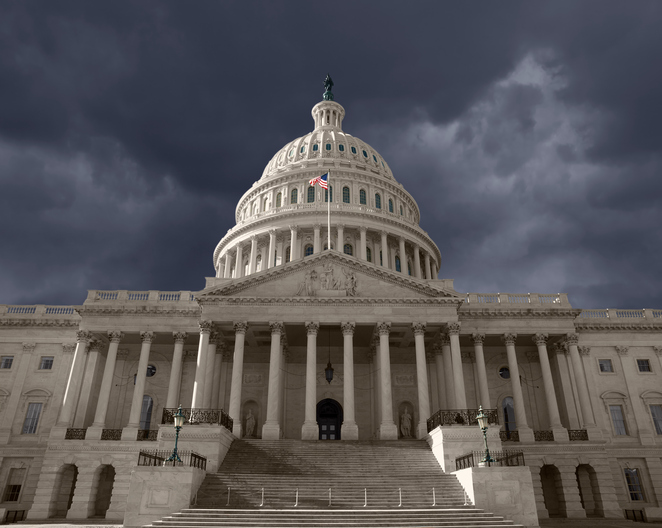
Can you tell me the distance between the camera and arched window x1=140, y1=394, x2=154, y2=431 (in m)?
42.8

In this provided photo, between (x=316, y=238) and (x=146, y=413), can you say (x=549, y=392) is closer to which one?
(x=316, y=238)

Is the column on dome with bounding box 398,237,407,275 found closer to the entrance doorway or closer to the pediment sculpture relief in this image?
the entrance doorway

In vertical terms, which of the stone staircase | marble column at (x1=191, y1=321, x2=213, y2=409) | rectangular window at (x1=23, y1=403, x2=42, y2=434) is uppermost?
marble column at (x1=191, y1=321, x2=213, y2=409)

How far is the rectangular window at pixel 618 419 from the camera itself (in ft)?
139

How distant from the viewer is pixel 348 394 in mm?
36750

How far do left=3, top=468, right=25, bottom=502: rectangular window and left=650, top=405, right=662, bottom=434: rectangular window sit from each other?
166 ft

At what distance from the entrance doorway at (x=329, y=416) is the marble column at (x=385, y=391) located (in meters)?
9.03

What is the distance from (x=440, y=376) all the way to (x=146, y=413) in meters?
24.6

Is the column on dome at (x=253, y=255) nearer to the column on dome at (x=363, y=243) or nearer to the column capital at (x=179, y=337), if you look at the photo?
the column on dome at (x=363, y=243)

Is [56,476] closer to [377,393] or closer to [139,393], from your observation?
[139,393]

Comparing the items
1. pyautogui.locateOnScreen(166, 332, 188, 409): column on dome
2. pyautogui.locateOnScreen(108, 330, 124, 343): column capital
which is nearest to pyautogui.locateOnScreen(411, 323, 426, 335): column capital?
pyautogui.locateOnScreen(166, 332, 188, 409): column on dome

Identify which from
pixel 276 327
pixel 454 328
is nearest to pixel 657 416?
pixel 454 328

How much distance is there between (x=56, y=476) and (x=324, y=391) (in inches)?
825

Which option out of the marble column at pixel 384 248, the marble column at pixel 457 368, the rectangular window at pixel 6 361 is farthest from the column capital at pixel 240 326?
the marble column at pixel 384 248
